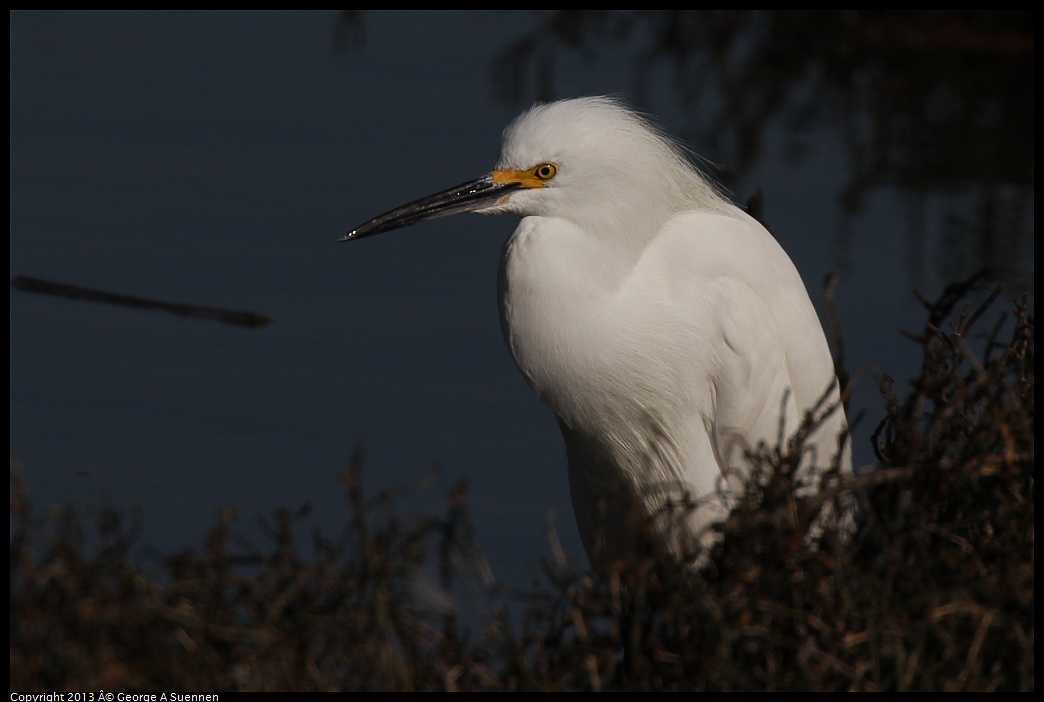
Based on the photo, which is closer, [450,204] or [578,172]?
[578,172]

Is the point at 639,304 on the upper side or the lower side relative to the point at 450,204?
lower

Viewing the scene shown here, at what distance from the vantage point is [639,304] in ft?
11.6

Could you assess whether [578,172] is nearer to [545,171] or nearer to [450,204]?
[545,171]

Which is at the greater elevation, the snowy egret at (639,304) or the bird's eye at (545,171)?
the bird's eye at (545,171)

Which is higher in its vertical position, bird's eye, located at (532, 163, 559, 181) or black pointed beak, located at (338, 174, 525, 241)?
bird's eye, located at (532, 163, 559, 181)

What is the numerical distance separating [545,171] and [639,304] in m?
0.36

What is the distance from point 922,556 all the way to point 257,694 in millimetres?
1161

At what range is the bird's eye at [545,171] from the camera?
349 cm

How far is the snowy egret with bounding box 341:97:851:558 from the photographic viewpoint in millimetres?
3477

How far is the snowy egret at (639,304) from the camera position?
11.4ft

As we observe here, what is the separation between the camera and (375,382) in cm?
551

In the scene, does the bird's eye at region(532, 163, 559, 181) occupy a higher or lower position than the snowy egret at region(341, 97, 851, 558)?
higher

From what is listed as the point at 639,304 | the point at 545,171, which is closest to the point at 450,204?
the point at 545,171

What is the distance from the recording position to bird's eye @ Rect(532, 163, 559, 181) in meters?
3.49
